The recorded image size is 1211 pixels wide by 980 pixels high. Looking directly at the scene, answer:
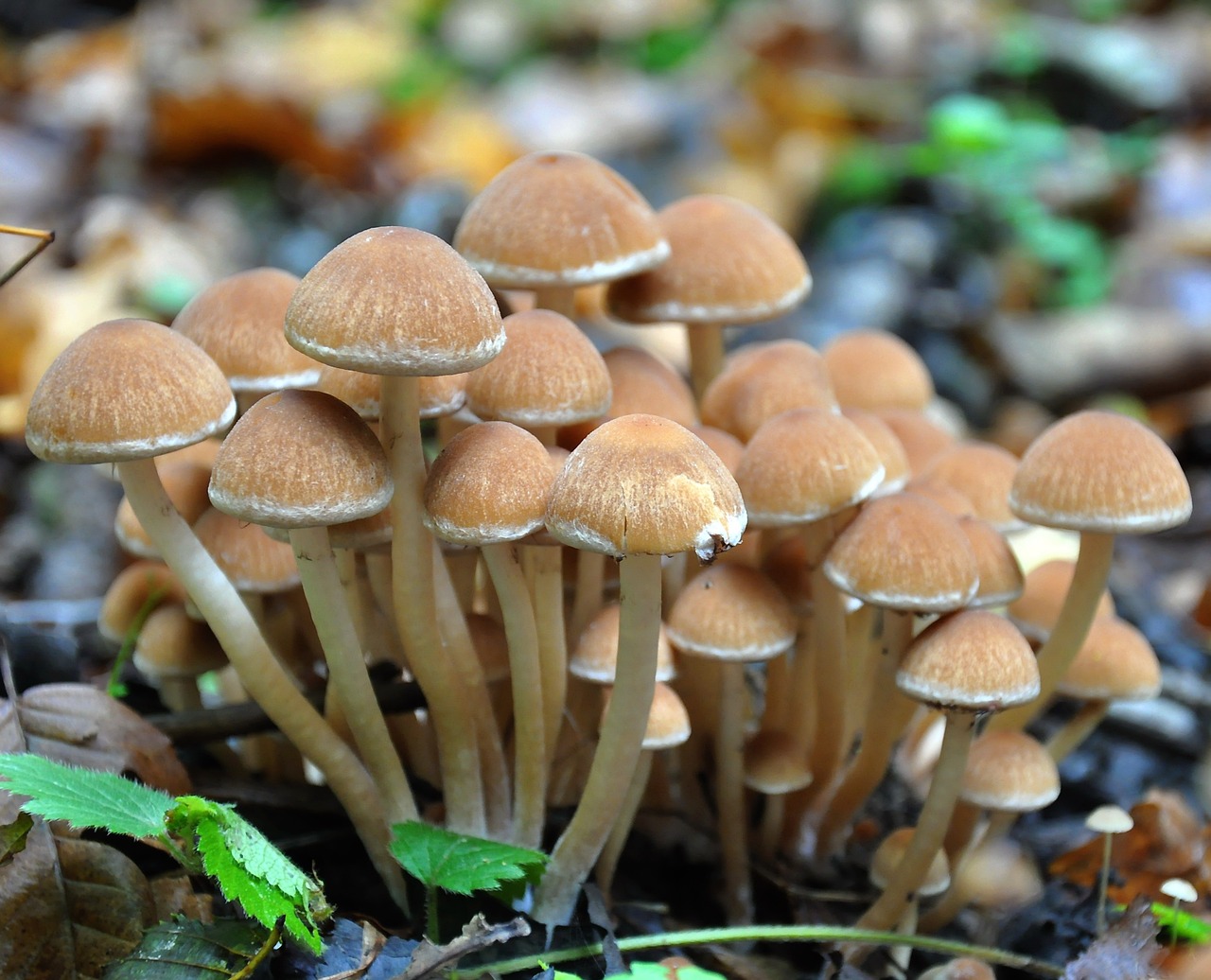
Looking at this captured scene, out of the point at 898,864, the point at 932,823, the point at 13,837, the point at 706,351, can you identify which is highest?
the point at 706,351

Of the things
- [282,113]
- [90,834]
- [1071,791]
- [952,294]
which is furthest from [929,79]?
[90,834]

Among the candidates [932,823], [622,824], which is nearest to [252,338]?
[622,824]

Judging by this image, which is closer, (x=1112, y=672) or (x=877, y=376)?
(x=1112, y=672)

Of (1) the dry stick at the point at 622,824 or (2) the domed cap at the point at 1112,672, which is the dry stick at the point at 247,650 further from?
(2) the domed cap at the point at 1112,672

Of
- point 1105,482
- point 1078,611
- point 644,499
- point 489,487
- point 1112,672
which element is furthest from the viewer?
point 1112,672

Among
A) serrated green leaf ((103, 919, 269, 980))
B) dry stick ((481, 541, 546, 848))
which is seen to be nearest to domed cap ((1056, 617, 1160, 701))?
dry stick ((481, 541, 546, 848))

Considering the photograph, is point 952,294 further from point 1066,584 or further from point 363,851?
point 363,851

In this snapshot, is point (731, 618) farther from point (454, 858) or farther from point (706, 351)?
point (706, 351)

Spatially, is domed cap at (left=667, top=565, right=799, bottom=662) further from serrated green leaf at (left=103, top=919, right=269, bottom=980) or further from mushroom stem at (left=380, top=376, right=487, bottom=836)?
serrated green leaf at (left=103, top=919, right=269, bottom=980)
